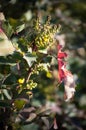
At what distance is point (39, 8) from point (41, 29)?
30.2 inches

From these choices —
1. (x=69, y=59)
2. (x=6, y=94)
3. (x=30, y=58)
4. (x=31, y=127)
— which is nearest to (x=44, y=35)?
(x=30, y=58)

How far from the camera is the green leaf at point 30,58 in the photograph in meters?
1.17

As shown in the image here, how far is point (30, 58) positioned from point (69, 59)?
32.7 inches

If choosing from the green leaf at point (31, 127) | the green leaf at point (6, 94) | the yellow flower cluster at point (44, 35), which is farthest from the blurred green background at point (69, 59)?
the yellow flower cluster at point (44, 35)

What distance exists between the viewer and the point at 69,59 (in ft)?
6.55

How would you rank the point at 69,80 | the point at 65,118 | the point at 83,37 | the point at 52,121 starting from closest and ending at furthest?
the point at 69,80 < the point at 52,121 < the point at 65,118 < the point at 83,37

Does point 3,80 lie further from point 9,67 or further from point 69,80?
point 69,80

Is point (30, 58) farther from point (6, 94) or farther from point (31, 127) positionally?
point (31, 127)

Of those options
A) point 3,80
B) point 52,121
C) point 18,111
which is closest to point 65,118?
point 52,121

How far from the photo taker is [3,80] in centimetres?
129

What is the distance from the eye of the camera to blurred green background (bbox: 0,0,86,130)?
1823 millimetres

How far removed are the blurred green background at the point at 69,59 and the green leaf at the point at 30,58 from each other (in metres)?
0.34

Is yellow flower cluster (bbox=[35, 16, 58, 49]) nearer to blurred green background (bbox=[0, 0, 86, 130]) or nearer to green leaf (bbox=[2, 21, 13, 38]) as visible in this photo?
green leaf (bbox=[2, 21, 13, 38])

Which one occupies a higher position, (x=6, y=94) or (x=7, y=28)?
(x=7, y=28)
